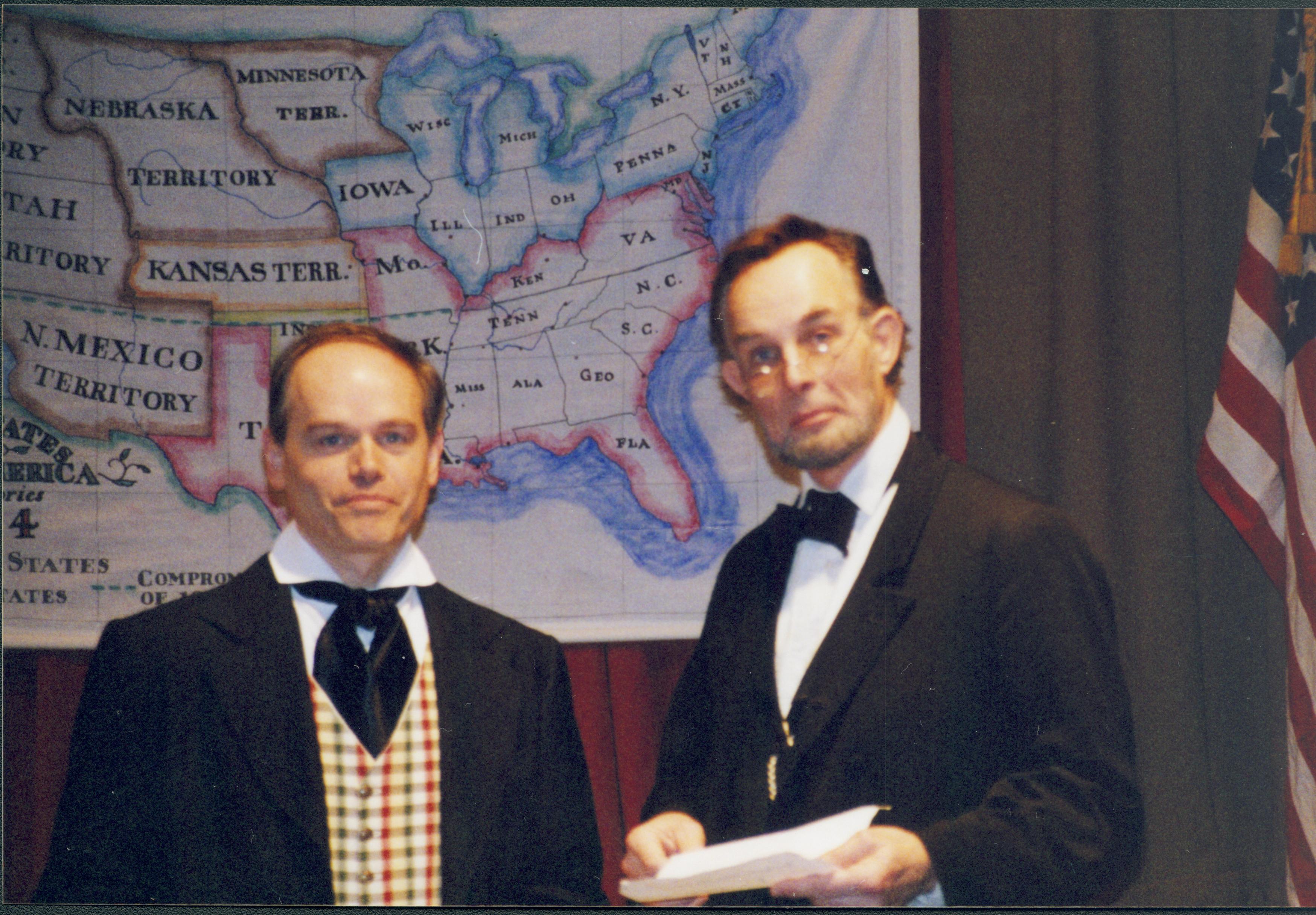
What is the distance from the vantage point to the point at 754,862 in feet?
6.47

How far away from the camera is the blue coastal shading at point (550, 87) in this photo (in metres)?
2.61

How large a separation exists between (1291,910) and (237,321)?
241 centimetres

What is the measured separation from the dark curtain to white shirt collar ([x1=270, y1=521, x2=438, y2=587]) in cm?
116

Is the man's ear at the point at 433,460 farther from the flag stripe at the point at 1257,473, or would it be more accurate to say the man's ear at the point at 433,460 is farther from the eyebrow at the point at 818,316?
the flag stripe at the point at 1257,473

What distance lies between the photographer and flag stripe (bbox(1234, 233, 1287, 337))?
2.50 metres

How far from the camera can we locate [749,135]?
258cm

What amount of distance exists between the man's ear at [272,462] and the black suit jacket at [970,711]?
3.30 feet

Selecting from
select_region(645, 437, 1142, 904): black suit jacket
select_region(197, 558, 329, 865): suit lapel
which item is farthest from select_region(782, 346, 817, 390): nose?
select_region(197, 558, 329, 865): suit lapel

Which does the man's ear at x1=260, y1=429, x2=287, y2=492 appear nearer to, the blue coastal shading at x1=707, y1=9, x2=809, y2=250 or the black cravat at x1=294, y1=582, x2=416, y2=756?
the black cravat at x1=294, y1=582, x2=416, y2=756

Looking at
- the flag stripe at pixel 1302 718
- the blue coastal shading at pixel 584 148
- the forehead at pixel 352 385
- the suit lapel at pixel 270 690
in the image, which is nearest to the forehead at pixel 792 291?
the blue coastal shading at pixel 584 148

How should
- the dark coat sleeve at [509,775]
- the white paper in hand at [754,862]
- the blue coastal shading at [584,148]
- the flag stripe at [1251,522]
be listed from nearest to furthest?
the white paper in hand at [754,862]
the dark coat sleeve at [509,775]
the flag stripe at [1251,522]
the blue coastal shading at [584,148]

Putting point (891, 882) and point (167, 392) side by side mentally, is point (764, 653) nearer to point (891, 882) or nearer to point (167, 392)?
point (891, 882)

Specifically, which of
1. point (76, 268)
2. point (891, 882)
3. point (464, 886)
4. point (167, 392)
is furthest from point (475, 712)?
point (76, 268)

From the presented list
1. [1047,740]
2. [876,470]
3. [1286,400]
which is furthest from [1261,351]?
[1047,740]
